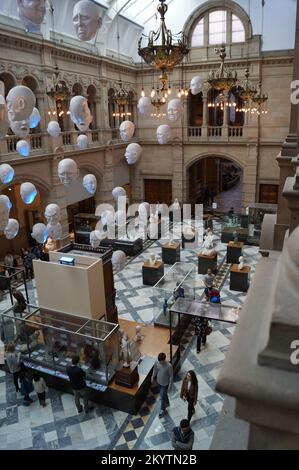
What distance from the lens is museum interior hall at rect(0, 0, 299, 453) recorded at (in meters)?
2.80

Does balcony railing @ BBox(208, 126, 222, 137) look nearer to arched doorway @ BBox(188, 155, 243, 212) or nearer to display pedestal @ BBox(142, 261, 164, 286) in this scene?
arched doorway @ BBox(188, 155, 243, 212)

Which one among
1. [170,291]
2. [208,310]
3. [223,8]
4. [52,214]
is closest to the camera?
[208,310]

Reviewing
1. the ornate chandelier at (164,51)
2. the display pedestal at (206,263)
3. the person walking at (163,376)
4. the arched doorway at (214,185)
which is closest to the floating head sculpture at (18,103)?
the ornate chandelier at (164,51)

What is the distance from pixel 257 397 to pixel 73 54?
1774 centimetres

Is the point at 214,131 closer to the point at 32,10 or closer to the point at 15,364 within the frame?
the point at 32,10

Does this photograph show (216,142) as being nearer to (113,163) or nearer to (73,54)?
(113,163)

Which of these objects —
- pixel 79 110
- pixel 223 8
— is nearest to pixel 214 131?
pixel 223 8

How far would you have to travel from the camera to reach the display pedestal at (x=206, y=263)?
14.5m

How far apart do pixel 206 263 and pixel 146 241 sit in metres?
4.95

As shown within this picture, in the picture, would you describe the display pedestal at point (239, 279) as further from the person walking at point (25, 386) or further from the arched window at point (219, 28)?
the arched window at point (219, 28)

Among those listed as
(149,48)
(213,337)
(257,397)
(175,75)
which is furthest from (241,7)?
(257,397)

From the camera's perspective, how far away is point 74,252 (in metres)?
10.9

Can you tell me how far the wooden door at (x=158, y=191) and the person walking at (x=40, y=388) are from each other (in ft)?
57.2

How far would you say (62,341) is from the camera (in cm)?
823
